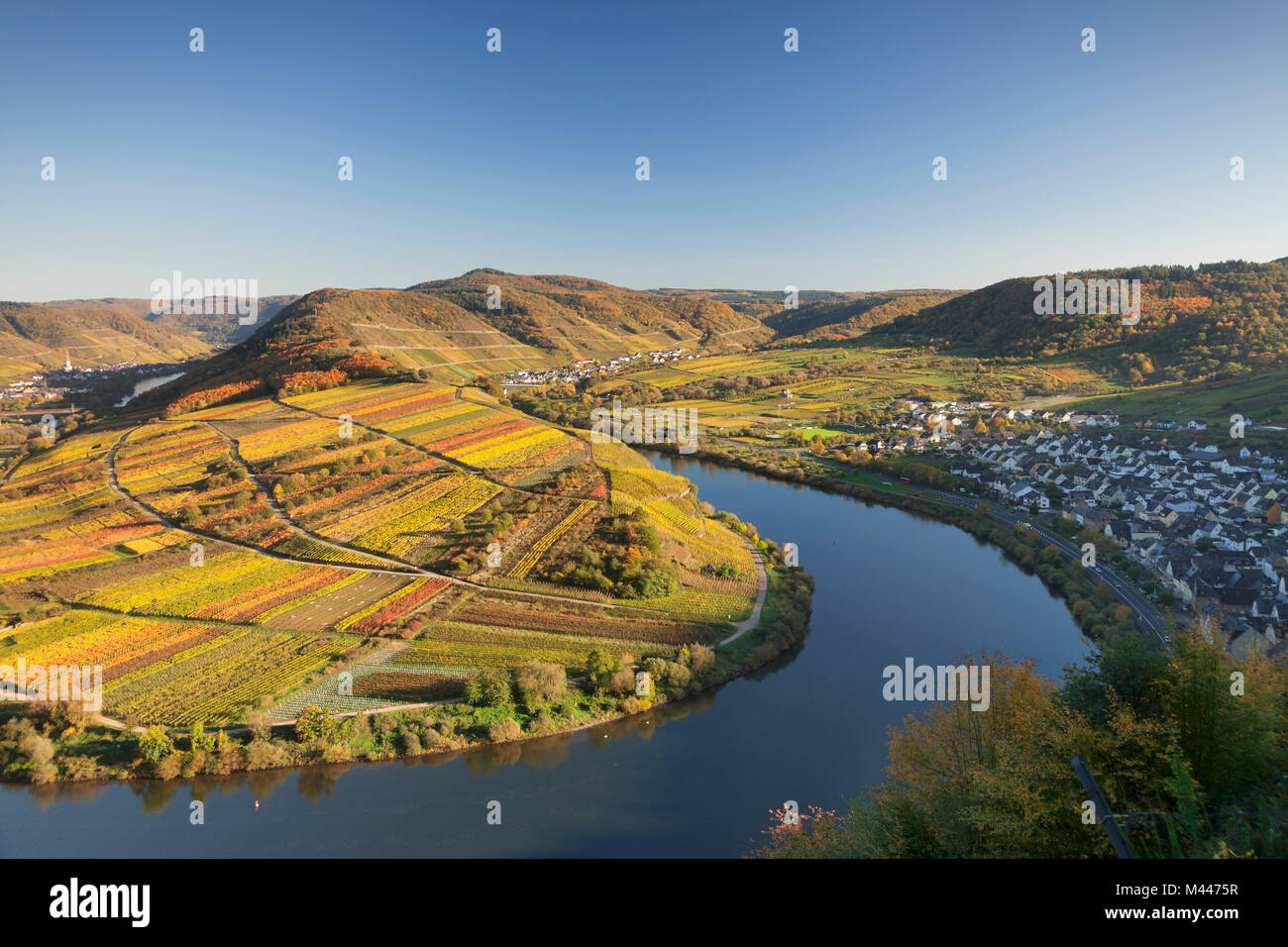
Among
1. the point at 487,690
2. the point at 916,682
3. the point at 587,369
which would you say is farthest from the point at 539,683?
the point at 587,369

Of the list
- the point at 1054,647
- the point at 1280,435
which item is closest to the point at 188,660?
the point at 1054,647

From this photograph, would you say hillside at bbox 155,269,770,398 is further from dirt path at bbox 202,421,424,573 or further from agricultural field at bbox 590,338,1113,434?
dirt path at bbox 202,421,424,573

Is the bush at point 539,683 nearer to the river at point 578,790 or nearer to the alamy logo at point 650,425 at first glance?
the river at point 578,790

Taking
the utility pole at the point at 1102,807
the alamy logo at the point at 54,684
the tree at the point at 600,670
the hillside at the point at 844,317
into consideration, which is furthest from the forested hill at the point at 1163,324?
the alamy logo at the point at 54,684

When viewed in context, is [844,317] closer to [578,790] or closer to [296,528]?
[296,528]
